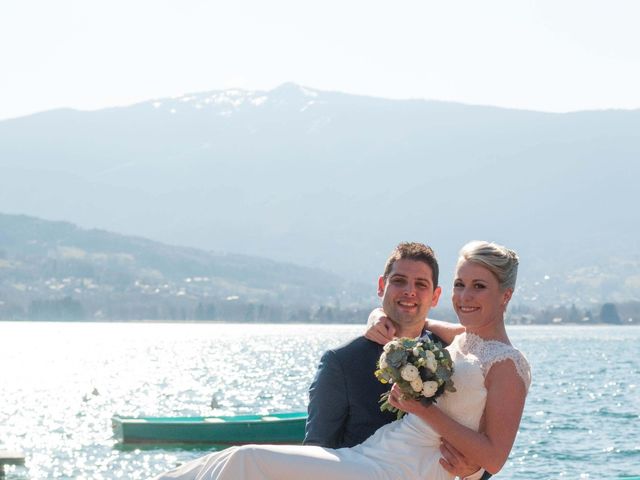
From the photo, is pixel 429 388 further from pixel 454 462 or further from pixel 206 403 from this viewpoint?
pixel 206 403

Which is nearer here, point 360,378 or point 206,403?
point 360,378

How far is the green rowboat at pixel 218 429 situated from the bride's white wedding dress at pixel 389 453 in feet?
Result: 106

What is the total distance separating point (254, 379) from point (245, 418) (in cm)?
5525

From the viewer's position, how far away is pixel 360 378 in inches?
324

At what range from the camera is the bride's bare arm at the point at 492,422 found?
7441mm

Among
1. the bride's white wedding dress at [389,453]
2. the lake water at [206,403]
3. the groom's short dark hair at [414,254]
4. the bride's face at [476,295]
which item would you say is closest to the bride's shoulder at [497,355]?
the bride's white wedding dress at [389,453]

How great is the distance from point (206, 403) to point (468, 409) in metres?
66.4

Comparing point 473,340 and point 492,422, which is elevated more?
point 473,340


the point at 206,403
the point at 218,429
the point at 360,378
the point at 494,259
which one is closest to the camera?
the point at 494,259

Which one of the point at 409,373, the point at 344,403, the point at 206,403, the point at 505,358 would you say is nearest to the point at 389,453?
the point at 409,373

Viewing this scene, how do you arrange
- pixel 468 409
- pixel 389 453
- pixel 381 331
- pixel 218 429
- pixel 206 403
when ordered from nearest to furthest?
pixel 389 453 < pixel 468 409 < pixel 381 331 < pixel 218 429 < pixel 206 403

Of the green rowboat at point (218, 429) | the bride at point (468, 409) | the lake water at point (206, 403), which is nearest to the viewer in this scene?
the bride at point (468, 409)

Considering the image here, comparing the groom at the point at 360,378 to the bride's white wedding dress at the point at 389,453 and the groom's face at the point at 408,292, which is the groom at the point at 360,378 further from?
the bride's white wedding dress at the point at 389,453

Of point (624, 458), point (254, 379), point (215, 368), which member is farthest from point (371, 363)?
point (215, 368)
